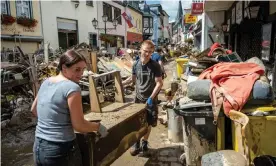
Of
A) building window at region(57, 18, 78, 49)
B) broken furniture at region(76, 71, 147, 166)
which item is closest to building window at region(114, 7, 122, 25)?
building window at region(57, 18, 78, 49)

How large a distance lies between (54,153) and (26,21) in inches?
500

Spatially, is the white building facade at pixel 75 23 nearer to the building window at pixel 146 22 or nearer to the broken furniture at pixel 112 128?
the broken furniture at pixel 112 128

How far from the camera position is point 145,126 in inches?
156

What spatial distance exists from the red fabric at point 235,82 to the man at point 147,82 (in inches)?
40.6

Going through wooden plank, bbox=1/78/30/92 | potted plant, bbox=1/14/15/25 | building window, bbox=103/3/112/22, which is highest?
building window, bbox=103/3/112/22

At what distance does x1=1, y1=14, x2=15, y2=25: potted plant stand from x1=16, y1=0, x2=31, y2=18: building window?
844 millimetres

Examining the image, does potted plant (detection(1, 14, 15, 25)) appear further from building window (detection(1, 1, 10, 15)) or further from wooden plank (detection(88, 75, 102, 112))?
wooden plank (detection(88, 75, 102, 112))

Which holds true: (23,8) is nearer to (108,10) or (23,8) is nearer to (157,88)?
(108,10)

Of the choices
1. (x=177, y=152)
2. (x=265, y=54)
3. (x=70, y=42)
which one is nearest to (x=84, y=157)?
(x=177, y=152)

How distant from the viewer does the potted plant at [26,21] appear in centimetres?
1298

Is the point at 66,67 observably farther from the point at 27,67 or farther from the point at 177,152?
the point at 27,67

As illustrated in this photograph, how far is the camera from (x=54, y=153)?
2.24m

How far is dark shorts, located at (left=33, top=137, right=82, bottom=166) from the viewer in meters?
2.24

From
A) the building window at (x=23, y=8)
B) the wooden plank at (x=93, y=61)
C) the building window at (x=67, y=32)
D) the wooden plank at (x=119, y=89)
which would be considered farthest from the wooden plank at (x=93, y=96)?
the building window at (x=67, y=32)
